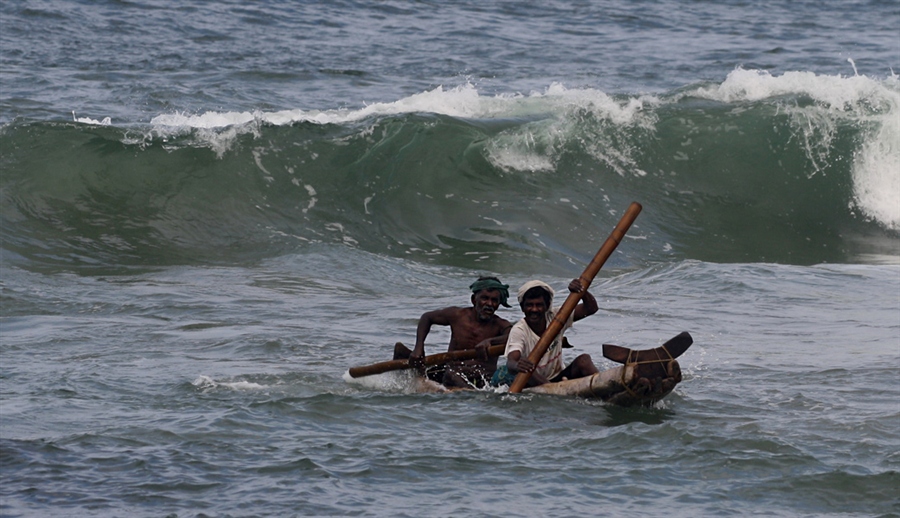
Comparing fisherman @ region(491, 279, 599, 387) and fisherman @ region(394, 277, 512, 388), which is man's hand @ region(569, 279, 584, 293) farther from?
fisherman @ region(394, 277, 512, 388)

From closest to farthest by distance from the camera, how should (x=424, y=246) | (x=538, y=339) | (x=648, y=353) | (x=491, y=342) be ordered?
1. (x=648, y=353)
2. (x=538, y=339)
3. (x=491, y=342)
4. (x=424, y=246)

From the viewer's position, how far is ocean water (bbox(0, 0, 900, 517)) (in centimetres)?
708

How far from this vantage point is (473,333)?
30.3 ft

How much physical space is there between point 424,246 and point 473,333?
7057 mm

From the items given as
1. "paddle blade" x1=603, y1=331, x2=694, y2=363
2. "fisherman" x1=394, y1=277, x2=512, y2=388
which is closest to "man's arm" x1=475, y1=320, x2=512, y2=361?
"fisherman" x1=394, y1=277, x2=512, y2=388

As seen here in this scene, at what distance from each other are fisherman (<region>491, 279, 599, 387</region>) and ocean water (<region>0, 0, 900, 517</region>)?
0.26 m

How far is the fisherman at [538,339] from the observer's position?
866cm

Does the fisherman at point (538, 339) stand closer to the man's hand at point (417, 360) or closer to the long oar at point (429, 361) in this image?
the long oar at point (429, 361)

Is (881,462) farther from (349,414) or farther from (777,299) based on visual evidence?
(777,299)

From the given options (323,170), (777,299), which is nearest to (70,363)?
(777,299)

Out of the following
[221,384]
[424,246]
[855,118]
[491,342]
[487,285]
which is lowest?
[221,384]

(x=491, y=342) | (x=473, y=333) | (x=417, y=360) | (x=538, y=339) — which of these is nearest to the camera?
(x=538, y=339)

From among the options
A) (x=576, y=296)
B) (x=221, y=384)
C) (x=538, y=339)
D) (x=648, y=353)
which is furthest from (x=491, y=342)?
(x=221, y=384)

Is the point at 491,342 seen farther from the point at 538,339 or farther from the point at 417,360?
the point at 417,360
